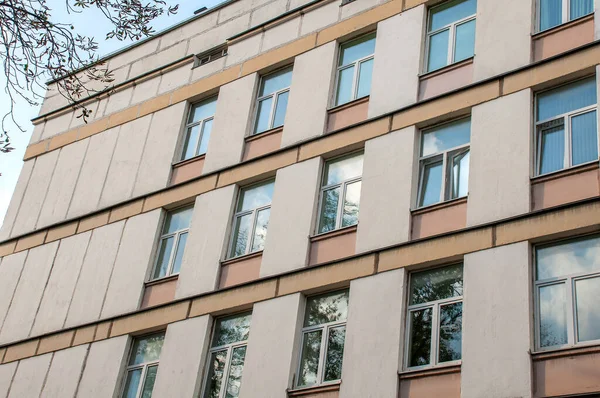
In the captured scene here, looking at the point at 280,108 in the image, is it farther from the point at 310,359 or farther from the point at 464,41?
the point at 310,359

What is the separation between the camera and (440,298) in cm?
1340

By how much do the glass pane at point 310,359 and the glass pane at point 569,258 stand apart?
12.4 ft

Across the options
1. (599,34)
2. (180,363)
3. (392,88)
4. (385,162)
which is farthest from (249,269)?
(599,34)

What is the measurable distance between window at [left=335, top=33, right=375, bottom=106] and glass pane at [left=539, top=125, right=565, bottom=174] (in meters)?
4.01

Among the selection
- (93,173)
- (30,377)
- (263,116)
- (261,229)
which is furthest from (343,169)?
(30,377)

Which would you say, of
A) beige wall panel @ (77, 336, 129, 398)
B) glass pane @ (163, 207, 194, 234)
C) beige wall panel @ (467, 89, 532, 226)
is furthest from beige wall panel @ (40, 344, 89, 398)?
beige wall panel @ (467, 89, 532, 226)

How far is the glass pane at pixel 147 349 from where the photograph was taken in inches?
647

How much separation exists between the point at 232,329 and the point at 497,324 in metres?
5.24

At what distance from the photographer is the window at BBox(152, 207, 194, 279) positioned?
1739 cm

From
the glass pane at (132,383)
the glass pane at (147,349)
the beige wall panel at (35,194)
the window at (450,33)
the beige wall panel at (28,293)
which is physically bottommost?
the glass pane at (132,383)

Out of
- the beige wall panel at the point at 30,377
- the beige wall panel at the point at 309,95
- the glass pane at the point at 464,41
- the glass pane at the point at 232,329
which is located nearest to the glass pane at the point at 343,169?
the beige wall panel at the point at 309,95

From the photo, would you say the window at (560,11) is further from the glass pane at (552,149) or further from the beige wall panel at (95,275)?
the beige wall panel at (95,275)

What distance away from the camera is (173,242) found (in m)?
17.7

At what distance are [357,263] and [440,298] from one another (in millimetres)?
1623
